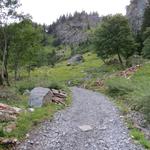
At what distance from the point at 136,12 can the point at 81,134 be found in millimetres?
124923

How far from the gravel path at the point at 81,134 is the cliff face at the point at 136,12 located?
104 meters

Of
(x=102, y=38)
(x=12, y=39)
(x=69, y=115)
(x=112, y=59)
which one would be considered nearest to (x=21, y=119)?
(x=69, y=115)

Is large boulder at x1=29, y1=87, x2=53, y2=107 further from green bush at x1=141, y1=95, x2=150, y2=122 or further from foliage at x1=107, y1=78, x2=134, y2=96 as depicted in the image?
foliage at x1=107, y1=78, x2=134, y2=96

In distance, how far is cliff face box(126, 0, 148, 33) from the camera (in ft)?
412

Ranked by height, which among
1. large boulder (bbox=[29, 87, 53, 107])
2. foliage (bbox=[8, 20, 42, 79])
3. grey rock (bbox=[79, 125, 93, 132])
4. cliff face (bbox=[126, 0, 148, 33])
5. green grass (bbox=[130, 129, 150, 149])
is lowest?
green grass (bbox=[130, 129, 150, 149])

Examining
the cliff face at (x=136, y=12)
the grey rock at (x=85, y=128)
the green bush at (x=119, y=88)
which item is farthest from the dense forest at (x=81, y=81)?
the cliff face at (x=136, y=12)

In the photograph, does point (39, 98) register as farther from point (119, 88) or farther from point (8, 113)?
point (119, 88)

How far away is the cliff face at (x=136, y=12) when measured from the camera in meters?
126

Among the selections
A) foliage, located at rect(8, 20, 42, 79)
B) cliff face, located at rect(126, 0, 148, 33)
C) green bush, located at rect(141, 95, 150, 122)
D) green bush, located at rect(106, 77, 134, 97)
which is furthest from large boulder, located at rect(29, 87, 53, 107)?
cliff face, located at rect(126, 0, 148, 33)

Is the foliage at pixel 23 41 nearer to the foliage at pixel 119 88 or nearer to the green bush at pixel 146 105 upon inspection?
the foliage at pixel 119 88

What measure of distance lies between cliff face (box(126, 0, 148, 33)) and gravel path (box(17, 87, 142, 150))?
10384 cm

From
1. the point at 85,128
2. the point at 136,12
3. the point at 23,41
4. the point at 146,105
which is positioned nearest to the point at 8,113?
the point at 85,128

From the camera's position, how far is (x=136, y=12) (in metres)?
137

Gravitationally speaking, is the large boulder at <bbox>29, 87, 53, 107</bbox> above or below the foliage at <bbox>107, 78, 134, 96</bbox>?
above
